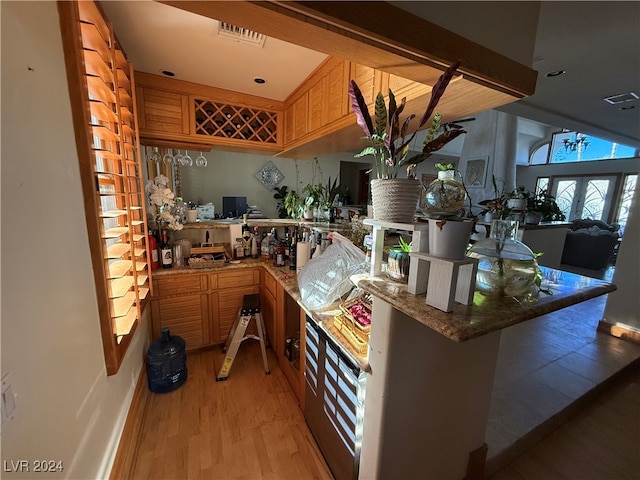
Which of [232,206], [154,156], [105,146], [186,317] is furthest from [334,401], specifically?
[232,206]

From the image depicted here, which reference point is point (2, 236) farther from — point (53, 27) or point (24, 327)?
point (53, 27)

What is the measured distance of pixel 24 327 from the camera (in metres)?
0.74

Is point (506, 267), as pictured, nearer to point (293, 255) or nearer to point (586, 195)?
point (293, 255)

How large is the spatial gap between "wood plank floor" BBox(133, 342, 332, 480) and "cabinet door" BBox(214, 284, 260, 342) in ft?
1.18

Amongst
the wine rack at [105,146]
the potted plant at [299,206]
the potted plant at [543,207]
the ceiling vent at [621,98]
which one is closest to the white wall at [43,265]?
the wine rack at [105,146]

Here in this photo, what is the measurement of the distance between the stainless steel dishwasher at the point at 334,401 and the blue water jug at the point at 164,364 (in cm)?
105

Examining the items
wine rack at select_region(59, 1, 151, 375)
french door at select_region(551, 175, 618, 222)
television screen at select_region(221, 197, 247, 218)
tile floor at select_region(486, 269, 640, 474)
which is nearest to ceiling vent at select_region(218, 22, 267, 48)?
wine rack at select_region(59, 1, 151, 375)

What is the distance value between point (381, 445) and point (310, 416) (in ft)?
2.52

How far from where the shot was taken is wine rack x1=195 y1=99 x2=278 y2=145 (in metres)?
2.25

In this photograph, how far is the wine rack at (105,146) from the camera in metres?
1.01

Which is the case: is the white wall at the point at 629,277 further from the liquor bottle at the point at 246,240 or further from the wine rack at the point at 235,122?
the liquor bottle at the point at 246,240

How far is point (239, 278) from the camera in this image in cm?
242

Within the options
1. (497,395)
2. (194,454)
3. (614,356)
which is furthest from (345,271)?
(614,356)

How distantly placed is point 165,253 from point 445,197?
2.25 metres
